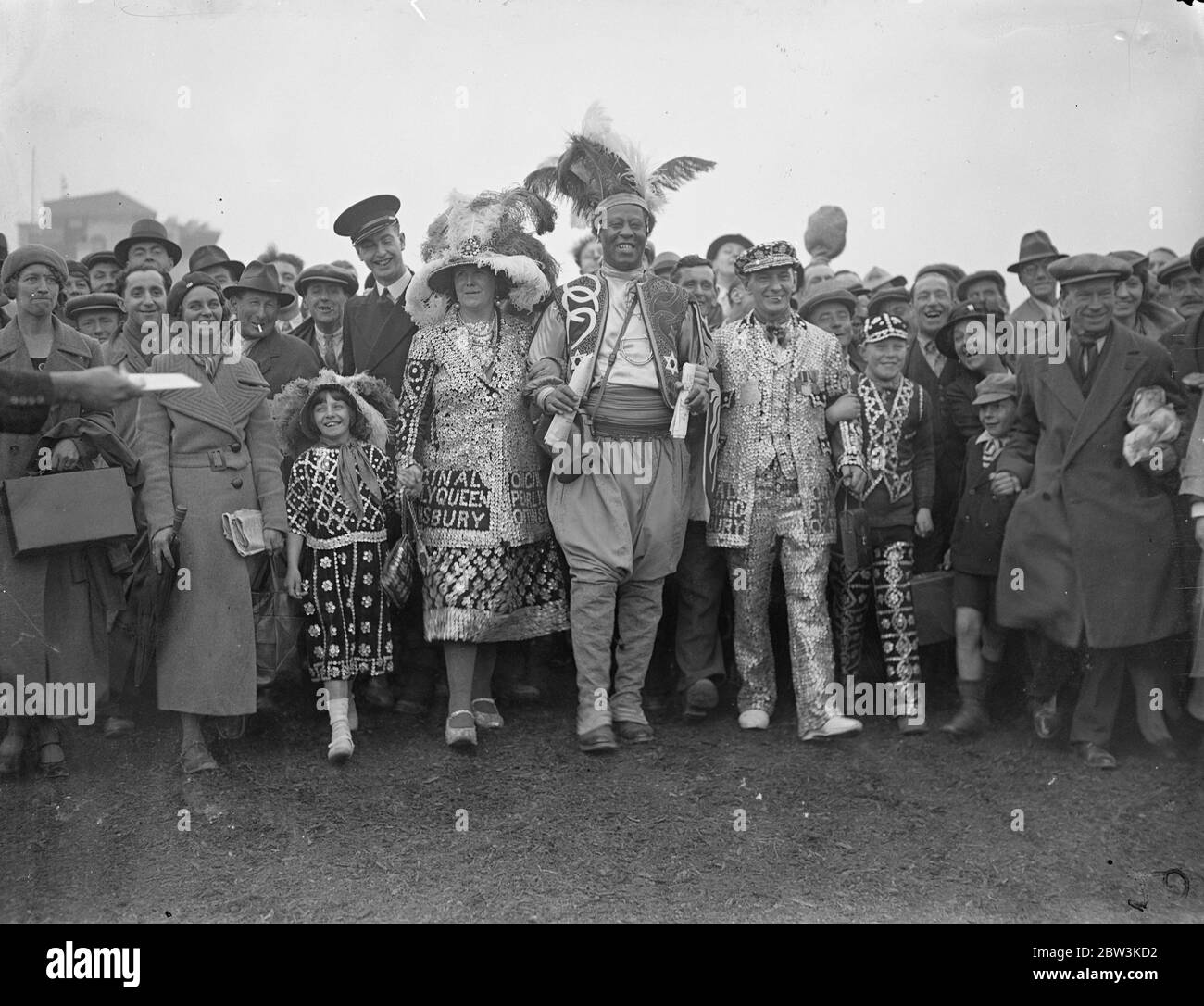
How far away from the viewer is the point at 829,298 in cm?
612

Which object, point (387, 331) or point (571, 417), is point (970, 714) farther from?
point (387, 331)

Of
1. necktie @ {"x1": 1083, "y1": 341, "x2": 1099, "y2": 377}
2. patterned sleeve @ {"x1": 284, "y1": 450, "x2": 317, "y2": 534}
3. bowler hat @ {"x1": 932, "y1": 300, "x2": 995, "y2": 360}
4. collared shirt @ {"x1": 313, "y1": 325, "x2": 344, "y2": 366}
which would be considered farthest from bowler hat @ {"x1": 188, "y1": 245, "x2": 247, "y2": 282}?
necktie @ {"x1": 1083, "y1": 341, "x2": 1099, "y2": 377}

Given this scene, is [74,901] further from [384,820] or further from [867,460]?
[867,460]

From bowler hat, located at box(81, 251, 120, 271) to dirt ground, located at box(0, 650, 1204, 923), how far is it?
7.72 ft

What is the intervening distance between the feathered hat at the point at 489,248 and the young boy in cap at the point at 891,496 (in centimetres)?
151

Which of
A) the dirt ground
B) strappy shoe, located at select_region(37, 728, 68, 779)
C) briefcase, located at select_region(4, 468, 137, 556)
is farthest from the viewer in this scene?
strappy shoe, located at select_region(37, 728, 68, 779)

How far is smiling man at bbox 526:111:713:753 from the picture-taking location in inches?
207

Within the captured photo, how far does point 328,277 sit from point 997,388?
3.38 meters

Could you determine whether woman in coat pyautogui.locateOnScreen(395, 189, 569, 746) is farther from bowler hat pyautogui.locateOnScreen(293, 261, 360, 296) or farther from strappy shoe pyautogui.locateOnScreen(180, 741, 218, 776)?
bowler hat pyautogui.locateOnScreen(293, 261, 360, 296)

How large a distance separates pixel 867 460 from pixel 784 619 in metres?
0.96

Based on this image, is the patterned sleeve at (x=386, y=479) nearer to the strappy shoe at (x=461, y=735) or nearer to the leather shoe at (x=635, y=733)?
the strappy shoe at (x=461, y=735)

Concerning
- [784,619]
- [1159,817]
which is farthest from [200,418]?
[1159,817]

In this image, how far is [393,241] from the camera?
6105 millimetres

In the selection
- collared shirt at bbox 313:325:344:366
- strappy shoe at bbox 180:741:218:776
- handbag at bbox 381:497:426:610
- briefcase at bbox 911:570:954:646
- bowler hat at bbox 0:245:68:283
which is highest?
bowler hat at bbox 0:245:68:283
